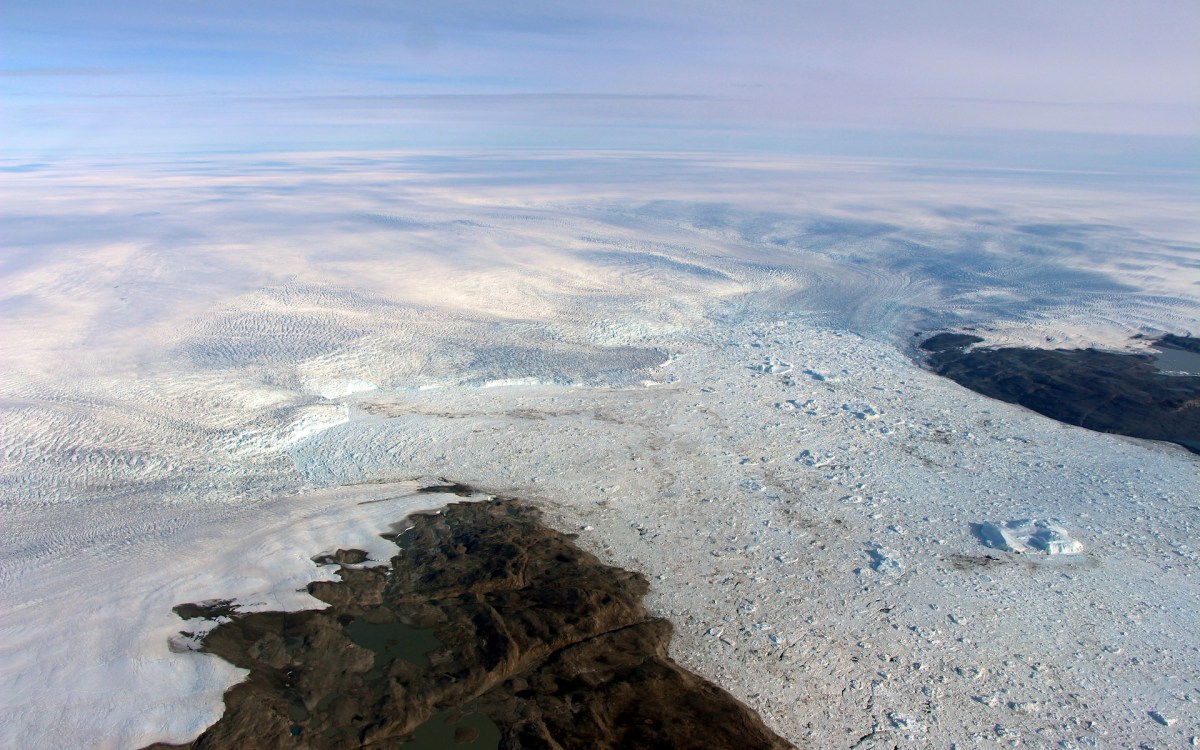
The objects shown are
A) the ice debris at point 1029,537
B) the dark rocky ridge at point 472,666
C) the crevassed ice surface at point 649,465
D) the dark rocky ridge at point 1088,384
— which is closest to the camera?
the dark rocky ridge at point 472,666

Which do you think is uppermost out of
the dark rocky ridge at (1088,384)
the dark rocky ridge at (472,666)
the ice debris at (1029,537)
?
the dark rocky ridge at (1088,384)

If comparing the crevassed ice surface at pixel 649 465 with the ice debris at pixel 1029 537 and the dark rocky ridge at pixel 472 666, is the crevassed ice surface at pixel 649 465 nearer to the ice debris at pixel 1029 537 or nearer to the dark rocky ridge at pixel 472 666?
the ice debris at pixel 1029 537

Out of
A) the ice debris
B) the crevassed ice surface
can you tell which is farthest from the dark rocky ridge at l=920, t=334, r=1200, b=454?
the ice debris

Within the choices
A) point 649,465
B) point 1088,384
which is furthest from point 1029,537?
point 1088,384

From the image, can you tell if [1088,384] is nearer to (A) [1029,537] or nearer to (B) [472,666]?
(A) [1029,537]

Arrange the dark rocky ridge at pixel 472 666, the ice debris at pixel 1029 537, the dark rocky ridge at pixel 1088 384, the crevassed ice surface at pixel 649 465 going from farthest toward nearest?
the dark rocky ridge at pixel 1088 384
the ice debris at pixel 1029 537
the crevassed ice surface at pixel 649 465
the dark rocky ridge at pixel 472 666

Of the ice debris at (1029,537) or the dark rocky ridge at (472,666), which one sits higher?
the ice debris at (1029,537)

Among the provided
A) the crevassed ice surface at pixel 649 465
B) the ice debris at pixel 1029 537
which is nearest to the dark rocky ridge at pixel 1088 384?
the crevassed ice surface at pixel 649 465

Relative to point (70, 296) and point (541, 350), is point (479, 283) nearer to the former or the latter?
point (541, 350)

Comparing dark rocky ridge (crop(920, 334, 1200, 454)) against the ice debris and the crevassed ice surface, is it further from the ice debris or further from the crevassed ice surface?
the ice debris
